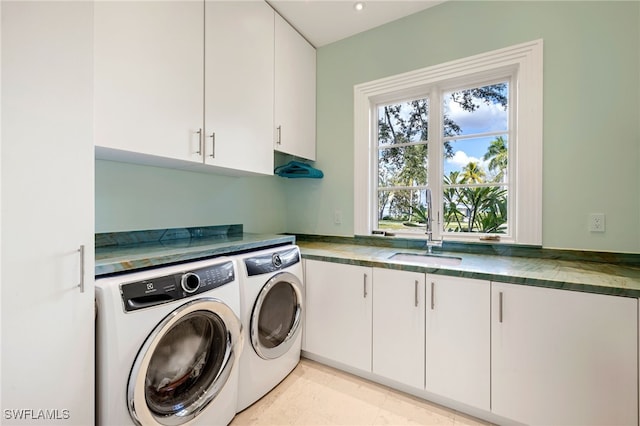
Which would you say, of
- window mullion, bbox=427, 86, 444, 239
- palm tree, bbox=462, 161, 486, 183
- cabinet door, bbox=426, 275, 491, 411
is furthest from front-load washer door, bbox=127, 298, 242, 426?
palm tree, bbox=462, 161, 486, 183

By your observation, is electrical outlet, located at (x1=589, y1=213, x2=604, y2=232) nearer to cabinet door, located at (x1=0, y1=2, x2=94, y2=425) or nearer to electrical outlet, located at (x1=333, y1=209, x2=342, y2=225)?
electrical outlet, located at (x1=333, y1=209, x2=342, y2=225)

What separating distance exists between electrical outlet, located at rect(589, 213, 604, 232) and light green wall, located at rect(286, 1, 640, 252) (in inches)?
1.0

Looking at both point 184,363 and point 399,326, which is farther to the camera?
point 399,326

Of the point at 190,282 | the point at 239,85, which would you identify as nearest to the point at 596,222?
the point at 190,282

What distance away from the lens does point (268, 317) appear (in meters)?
1.73

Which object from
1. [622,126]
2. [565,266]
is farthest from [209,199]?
[622,126]

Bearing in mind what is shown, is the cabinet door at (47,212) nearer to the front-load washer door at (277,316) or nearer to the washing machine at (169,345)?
the washing machine at (169,345)

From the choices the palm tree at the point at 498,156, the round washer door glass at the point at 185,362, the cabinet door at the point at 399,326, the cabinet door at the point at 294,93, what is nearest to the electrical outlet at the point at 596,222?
the palm tree at the point at 498,156

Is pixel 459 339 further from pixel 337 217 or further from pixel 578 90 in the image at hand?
pixel 578 90

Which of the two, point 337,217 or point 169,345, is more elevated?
point 337,217

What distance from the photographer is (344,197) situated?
8.22 feet

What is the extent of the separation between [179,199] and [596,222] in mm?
2642

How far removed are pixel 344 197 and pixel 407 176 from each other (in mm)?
570

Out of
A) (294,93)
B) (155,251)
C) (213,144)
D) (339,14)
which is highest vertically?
(339,14)
